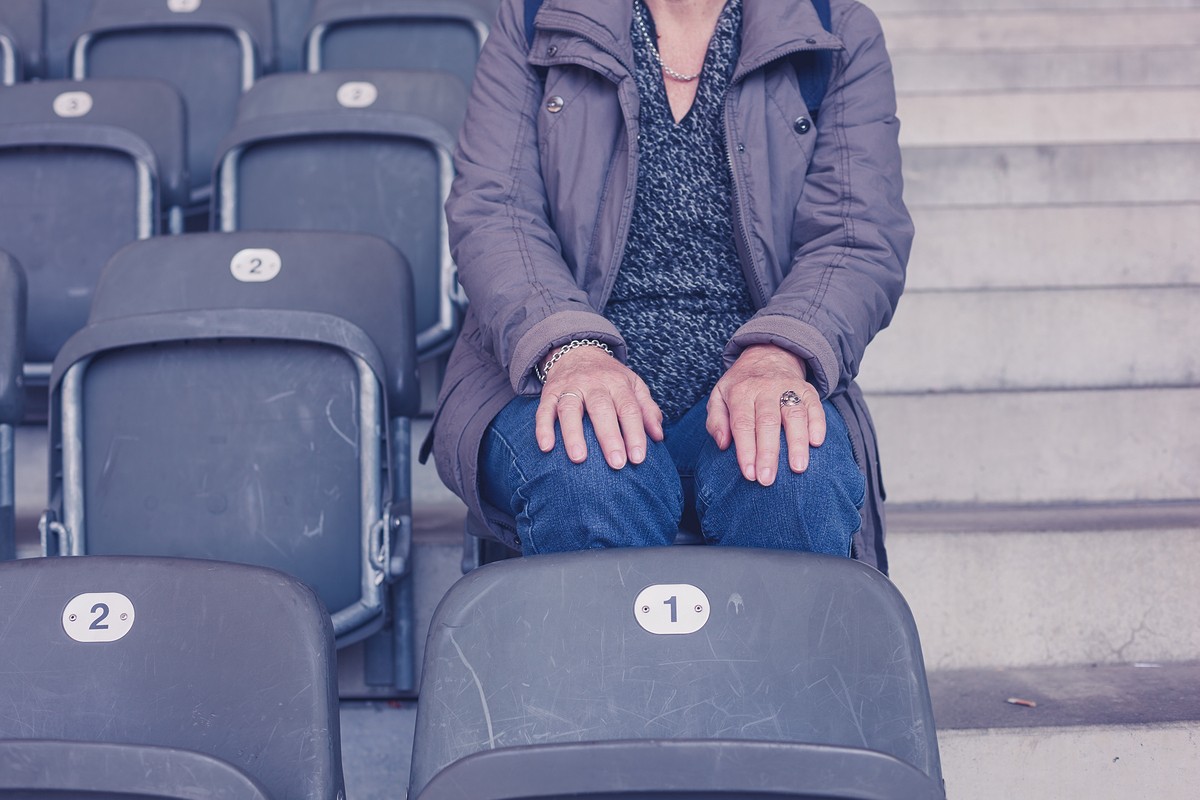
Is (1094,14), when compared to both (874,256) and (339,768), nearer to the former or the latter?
(874,256)

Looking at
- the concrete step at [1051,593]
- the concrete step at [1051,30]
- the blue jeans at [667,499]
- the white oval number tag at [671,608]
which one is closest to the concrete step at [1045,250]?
the concrete step at [1051,593]

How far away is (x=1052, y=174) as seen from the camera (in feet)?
8.01

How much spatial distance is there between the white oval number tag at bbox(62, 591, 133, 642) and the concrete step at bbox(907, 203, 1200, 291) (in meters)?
1.58

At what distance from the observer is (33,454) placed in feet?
5.92

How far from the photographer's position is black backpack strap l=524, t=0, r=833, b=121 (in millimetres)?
1318

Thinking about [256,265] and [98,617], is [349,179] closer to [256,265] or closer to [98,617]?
[256,265]

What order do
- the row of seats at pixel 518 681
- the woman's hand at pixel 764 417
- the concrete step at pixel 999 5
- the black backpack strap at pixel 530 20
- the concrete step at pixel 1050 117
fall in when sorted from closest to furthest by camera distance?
the row of seats at pixel 518 681 → the woman's hand at pixel 764 417 → the black backpack strap at pixel 530 20 → the concrete step at pixel 1050 117 → the concrete step at pixel 999 5

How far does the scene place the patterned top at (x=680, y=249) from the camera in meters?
1.27

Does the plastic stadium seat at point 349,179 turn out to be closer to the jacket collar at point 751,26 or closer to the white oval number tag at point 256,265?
the white oval number tag at point 256,265

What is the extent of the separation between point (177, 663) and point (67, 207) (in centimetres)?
130

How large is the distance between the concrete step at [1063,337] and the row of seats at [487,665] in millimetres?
1110

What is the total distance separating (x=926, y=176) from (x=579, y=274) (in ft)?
4.61

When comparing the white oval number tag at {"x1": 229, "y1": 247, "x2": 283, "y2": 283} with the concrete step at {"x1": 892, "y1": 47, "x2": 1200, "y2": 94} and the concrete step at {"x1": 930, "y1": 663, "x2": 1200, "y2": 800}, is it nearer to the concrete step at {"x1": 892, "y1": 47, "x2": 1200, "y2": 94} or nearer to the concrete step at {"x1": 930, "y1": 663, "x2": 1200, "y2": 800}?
the concrete step at {"x1": 930, "y1": 663, "x2": 1200, "y2": 800}

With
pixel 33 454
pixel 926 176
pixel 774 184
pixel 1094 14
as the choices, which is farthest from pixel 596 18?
pixel 1094 14
